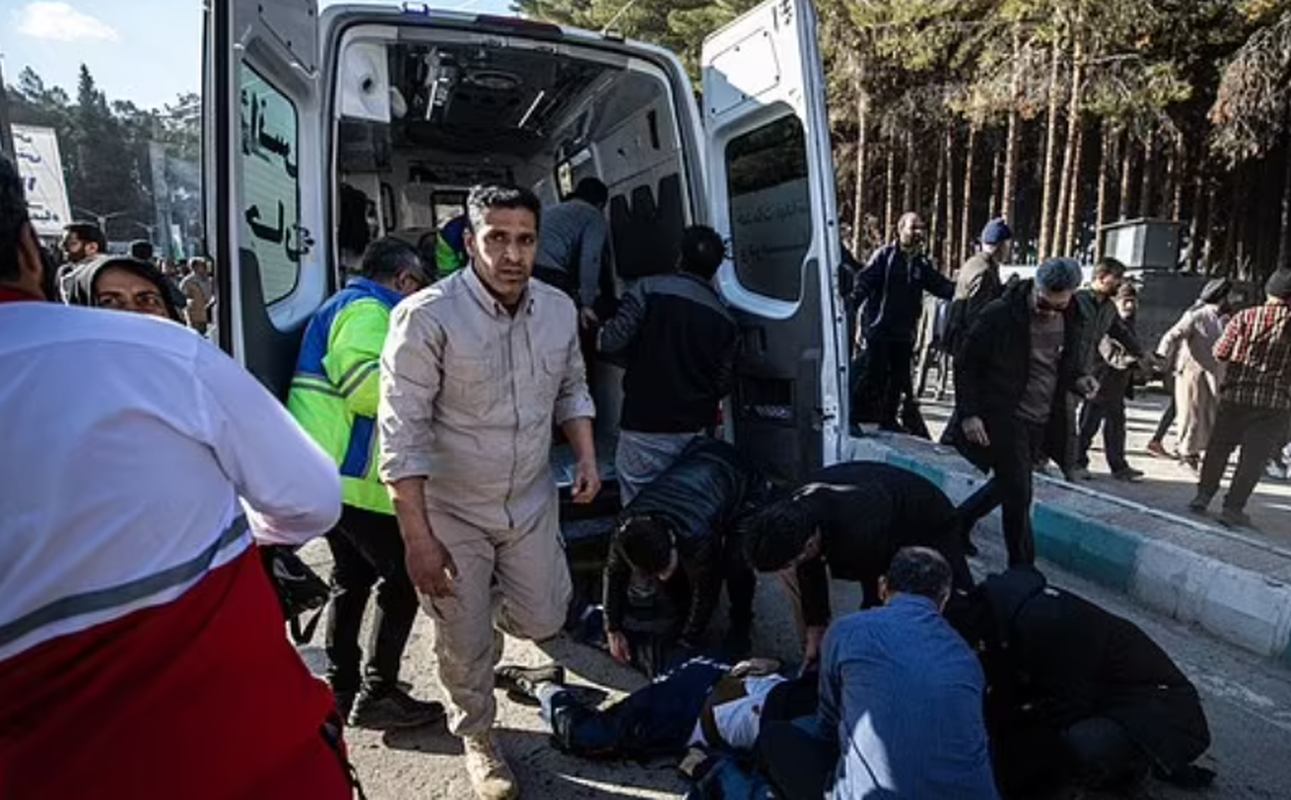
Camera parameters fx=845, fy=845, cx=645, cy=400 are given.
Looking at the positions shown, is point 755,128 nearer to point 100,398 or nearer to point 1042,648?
point 1042,648

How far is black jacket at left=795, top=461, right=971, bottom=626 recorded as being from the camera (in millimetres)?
2605

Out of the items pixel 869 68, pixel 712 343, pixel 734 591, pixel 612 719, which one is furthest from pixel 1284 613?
pixel 869 68

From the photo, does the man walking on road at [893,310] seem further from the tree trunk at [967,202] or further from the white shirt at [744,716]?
the tree trunk at [967,202]

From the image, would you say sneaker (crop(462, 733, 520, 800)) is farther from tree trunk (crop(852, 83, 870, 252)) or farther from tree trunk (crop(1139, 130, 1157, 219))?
tree trunk (crop(852, 83, 870, 252))

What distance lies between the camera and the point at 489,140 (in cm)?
642

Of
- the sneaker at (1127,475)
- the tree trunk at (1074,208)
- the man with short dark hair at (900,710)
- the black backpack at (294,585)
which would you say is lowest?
the sneaker at (1127,475)

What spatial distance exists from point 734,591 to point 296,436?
2292 mm

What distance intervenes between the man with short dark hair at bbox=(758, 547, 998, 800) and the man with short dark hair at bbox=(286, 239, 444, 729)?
4.09 feet

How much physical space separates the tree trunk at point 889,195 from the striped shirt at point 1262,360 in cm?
1377

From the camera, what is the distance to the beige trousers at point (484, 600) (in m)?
2.27

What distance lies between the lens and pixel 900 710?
1767 millimetres

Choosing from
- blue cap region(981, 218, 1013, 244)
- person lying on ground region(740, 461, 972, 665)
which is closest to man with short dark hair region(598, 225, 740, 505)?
person lying on ground region(740, 461, 972, 665)

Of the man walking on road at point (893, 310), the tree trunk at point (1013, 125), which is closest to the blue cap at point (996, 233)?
the man walking on road at point (893, 310)

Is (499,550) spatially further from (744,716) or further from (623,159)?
(623,159)
